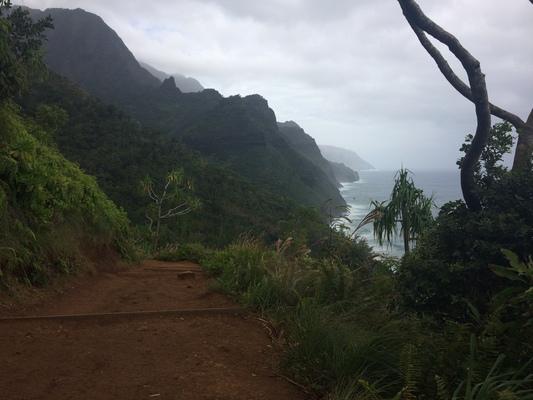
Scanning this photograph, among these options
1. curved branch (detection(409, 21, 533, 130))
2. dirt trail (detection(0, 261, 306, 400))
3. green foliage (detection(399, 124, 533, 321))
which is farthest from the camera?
curved branch (detection(409, 21, 533, 130))

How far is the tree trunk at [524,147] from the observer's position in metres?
3.70

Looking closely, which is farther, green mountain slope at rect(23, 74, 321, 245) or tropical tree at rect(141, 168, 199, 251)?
green mountain slope at rect(23, 74, 321, 245)

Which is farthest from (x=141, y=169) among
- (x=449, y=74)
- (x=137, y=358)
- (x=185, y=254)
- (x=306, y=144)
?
(x=306, y=144)

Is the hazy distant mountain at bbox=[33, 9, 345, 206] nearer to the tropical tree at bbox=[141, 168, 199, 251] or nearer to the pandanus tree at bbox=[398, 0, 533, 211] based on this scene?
the tropical tree at bbox=[141, 168, 199, 251]

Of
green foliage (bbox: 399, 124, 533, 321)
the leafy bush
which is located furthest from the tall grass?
the leafy bush

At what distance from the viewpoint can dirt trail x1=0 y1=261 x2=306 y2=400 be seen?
279cm

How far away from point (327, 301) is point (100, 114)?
1469 inches

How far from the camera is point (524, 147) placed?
160 inches

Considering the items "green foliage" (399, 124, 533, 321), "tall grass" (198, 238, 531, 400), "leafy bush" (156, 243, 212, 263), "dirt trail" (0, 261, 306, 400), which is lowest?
"leafy bush" (156, 243, 212, 263)

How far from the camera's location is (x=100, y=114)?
37969 mm

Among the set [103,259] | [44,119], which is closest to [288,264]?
[103,259]

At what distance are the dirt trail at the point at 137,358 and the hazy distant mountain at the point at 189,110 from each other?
2110 inches

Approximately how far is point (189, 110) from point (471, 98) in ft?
270

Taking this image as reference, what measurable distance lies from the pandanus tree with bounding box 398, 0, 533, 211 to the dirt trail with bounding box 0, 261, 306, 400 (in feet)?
7.13
